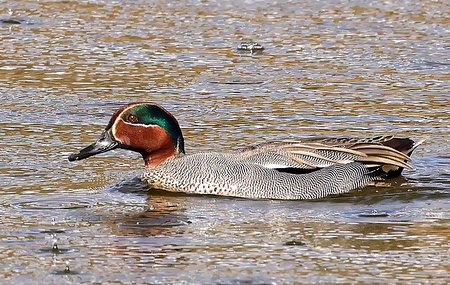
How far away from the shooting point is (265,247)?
8.62m

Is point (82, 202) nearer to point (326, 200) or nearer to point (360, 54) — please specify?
point (326, 200)

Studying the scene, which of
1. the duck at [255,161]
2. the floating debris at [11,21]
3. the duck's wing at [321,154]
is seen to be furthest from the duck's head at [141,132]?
the floating debris at [11,21]

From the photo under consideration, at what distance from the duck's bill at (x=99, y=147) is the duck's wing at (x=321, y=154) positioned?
1.04 metres

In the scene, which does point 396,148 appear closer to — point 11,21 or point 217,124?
point 217,124

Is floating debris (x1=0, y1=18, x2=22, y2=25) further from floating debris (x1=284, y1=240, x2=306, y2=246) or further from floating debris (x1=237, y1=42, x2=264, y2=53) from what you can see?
floating debris (x1=284, y1=240, x2=306, y2=246)

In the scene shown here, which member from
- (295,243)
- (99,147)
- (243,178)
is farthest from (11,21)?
(295,243)

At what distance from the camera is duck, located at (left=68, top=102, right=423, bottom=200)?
1051 cm

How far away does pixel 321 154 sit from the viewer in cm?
1075

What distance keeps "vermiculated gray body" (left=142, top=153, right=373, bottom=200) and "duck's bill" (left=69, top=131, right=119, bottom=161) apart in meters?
0.36

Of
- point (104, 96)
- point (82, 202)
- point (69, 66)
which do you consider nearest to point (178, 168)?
point (82, 202)

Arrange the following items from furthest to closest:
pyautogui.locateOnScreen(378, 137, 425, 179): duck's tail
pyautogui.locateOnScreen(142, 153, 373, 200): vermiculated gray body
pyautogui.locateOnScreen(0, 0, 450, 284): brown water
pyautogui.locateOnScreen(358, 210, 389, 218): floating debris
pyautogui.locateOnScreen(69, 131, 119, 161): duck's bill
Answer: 1. pyautogui.locateOnScreen(378, 137, 425, 179): duck's tail
2. pyautogui.locateOnScreen(69, 131, 119, 161): duck's bill
3. pyautogui.locateOnScreen(142, 153, 373, 200): vermiculated gray body
4. pyautogui.locateOnScreen(358, 210, 389, 218): floating debris
5. pyautogui.locateOnScreen(0, 0, 450, 284): brown water

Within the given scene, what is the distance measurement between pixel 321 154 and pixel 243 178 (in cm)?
68

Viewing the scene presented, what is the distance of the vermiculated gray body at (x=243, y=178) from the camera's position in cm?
1046

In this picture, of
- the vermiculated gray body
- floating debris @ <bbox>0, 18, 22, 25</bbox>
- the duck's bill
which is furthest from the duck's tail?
floating debris @ <bbox>0, 18, 22, 25</bbox>
